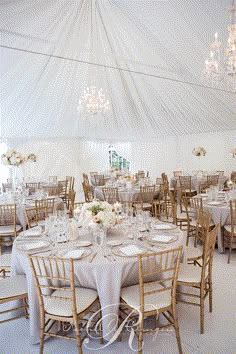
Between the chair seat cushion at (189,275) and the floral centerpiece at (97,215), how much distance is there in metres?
0.92

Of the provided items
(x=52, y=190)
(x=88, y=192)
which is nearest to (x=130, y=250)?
(x=52, y=190)

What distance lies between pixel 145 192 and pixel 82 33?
3.89m

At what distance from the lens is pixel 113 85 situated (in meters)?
8.11

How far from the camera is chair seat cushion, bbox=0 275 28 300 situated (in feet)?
10.1

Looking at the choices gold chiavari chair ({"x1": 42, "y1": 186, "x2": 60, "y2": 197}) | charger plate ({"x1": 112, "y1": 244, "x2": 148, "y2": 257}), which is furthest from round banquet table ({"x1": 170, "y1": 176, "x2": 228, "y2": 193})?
charger plate ({"x1": 112, "y1": 244, "x2": 148, "y2": 257})

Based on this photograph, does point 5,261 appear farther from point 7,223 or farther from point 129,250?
point 7,223

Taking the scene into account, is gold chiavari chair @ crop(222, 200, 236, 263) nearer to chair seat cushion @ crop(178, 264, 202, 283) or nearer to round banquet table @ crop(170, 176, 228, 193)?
chair seat cushion @ crop(178, 264, 202, 283)

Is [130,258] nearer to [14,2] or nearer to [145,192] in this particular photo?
[14,2]

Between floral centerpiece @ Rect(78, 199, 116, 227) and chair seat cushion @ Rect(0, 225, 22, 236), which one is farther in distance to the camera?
chair seat cushion @ Rect(0, 225, 22, 236)

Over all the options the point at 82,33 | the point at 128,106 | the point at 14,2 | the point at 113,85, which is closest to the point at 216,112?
the point at 128,106

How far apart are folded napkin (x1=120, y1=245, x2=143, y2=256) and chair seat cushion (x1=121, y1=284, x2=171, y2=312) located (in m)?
0.33

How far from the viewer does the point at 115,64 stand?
273 inches

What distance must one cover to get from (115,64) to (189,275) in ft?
16.7

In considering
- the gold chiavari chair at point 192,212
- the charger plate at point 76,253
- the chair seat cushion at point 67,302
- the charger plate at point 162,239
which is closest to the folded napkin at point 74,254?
the charger plate at point 76,253
